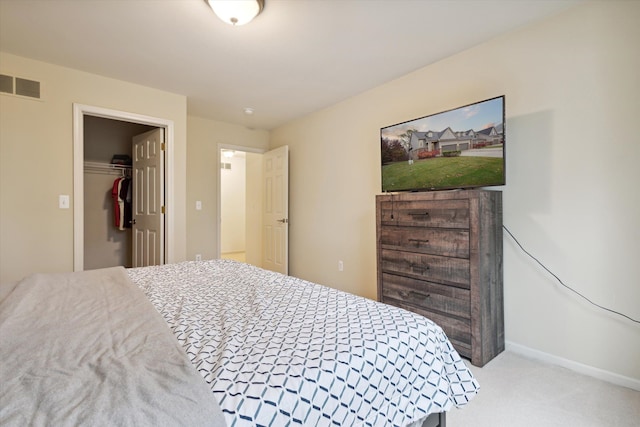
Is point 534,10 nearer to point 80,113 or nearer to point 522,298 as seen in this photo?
point 522,298

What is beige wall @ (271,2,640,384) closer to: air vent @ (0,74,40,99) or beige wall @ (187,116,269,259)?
beige wall @ (187,116,269,259)

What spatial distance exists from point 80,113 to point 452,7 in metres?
3.31

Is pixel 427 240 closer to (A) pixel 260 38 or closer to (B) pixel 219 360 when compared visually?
(B) pixel 219 360

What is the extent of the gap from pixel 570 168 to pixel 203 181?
4.06 meters

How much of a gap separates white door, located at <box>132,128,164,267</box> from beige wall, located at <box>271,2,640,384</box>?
3027 mm

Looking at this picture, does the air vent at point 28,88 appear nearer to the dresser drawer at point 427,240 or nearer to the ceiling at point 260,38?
the ceiling at point 260,38

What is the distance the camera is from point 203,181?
4305 millimetres

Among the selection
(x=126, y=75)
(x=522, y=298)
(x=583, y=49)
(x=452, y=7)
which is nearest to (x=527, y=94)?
(x=583, y=49)

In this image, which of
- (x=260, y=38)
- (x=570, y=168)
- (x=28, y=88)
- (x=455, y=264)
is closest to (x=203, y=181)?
(x=28, y=88)

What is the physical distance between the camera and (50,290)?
58.4 inches

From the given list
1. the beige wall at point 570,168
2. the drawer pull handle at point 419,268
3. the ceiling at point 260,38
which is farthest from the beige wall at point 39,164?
the beige wall at point 570,168

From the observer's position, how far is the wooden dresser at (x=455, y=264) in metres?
2.07

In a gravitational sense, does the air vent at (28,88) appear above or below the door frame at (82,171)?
above

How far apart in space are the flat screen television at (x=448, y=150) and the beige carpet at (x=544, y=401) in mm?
1278
